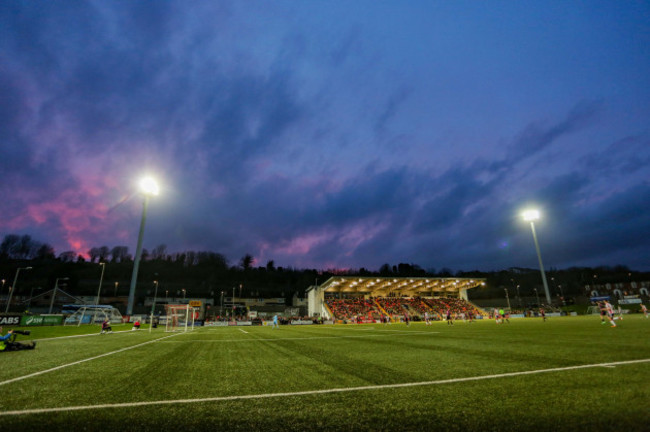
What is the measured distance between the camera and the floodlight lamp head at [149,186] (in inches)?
1177

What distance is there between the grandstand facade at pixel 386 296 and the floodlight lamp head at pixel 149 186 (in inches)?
1325

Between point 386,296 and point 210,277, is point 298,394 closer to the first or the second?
point 386,296

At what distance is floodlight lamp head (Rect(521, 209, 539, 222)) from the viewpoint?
46250 mm

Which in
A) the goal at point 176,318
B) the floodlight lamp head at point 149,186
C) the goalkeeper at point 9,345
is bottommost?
the goal at point 176,318

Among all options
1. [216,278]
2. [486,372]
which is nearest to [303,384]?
[486,372]

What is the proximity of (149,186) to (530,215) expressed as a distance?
187 ft

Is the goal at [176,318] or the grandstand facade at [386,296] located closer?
the goal at [176,318]

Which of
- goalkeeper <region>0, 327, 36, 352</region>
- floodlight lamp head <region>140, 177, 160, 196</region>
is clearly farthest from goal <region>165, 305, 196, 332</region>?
goalkeeper <region>0, 327, 36, 352</region>

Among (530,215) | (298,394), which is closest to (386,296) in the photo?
(530,215)

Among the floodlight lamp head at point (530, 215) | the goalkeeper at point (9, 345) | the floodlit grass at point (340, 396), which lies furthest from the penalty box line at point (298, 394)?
the floodlight lamp head at point (530, 215)

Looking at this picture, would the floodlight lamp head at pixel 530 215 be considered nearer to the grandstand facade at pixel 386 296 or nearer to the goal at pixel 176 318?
the grandstand facade at pixel 386 296

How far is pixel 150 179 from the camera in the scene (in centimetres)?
3038

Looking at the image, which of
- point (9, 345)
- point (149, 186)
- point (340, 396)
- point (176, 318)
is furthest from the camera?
point (149, 186)

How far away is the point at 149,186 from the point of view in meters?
30.2
